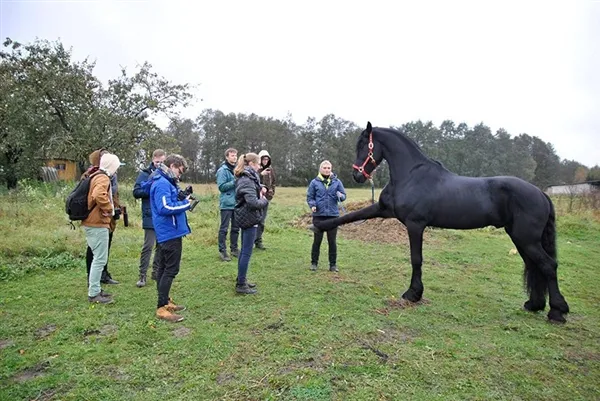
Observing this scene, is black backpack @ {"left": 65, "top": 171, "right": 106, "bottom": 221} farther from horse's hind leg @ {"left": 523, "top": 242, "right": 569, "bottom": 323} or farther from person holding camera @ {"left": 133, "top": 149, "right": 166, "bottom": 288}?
horse's hind leg @ {"left": 523, "top": 242, "right": 569, "bottom": 323}

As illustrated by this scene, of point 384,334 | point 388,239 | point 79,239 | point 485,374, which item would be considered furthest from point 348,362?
point 388,239

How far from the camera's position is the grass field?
308cm

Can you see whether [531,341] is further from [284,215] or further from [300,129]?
[300,129]

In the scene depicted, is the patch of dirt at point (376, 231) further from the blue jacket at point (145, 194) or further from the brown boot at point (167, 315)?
the brown boot at point (167, 315)

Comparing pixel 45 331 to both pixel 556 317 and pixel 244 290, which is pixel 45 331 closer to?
pixel 244 290

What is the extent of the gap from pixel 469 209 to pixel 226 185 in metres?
4.21

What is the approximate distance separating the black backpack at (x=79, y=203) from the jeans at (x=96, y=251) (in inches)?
7.7

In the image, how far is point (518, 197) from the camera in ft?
16.3

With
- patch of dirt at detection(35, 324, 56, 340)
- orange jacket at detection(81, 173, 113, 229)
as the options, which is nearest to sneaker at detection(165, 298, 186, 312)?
patch of dirt at detection(35, 324, 56, 340)

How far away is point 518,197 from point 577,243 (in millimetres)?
9485

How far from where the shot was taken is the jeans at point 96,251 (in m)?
5.02

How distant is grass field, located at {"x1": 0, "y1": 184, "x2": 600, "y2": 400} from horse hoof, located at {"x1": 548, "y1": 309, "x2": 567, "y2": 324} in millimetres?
116

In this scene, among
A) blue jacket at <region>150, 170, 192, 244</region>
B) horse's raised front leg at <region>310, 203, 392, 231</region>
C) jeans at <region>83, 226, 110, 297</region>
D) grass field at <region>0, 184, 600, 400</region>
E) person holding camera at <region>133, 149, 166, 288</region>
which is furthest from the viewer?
person holding camera at <region>133, 149, 166, 288</region>

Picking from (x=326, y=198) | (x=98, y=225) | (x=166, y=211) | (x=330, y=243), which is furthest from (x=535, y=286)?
(x=98, y=225)
